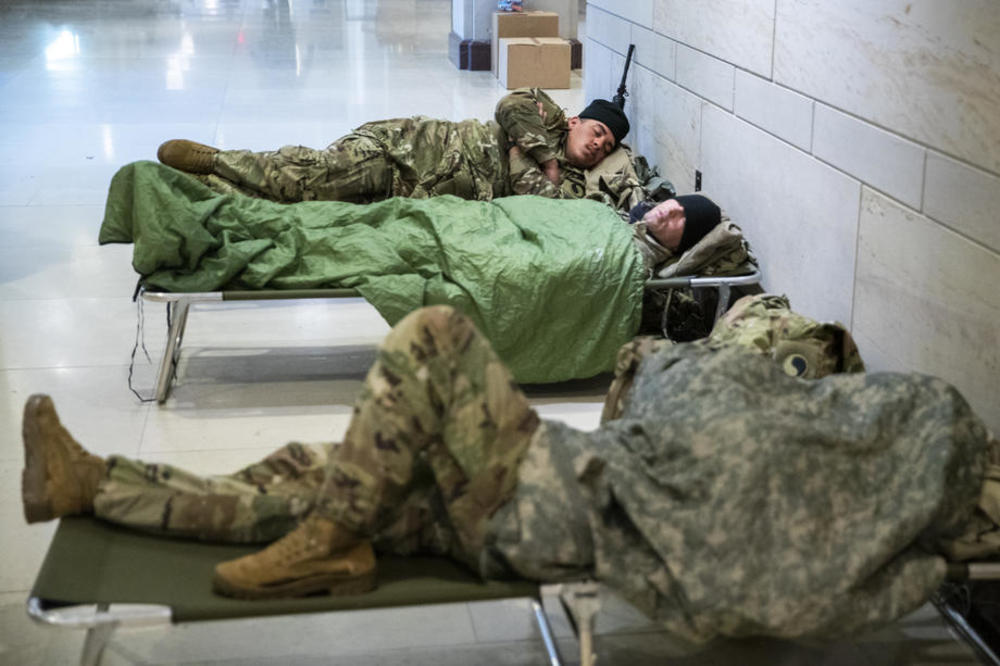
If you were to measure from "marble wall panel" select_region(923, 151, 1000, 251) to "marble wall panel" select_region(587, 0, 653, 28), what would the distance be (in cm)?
274

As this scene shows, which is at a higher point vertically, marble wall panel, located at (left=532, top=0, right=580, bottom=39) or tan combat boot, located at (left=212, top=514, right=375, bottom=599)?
marble wall panel, located at (left=532, top=0, right=580, bottom=39)

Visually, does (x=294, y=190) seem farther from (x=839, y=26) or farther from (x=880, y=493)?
(x=880, y=493)

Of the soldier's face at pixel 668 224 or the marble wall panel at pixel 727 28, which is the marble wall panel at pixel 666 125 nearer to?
the marble wall panel at pixel 727 28

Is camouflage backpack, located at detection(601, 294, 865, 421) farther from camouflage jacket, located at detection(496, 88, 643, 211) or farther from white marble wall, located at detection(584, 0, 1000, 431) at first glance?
camouflage jacket, located at detection(496, 88, 643, 211)

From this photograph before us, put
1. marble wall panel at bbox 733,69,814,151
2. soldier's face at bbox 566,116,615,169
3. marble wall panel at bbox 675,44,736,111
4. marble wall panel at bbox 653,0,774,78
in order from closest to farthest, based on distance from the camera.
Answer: marble wall panel at bbox 733,69,814,151, marble wall panel at bbox 653,0,774,78, marble wall panel at bbox 675,44,736,111, soldier's face at bbox 566,116,615,169

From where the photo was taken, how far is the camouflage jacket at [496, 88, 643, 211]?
4.72 m

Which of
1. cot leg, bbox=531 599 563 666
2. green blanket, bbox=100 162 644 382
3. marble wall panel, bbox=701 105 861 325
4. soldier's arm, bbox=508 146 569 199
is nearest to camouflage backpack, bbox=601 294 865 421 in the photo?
marble wall panel, bbox=701 105 861 325

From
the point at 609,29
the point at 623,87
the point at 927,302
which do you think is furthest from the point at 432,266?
the point at 609,29

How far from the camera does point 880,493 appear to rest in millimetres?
2275

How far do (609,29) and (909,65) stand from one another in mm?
3401

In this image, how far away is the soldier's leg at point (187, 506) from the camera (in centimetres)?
231

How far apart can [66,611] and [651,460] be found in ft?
3.60

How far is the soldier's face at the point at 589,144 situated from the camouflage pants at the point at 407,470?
9.18 feet

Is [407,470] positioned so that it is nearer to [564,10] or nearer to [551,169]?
[551,169]
